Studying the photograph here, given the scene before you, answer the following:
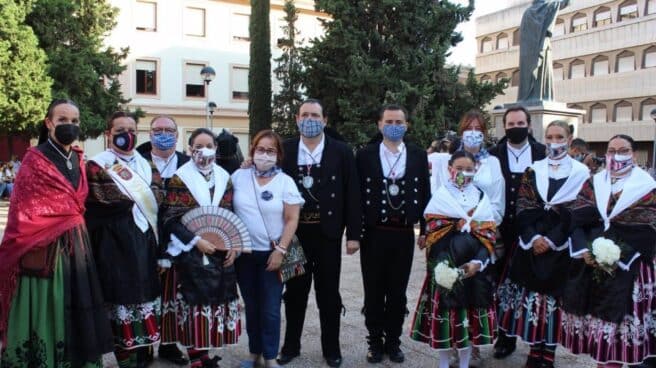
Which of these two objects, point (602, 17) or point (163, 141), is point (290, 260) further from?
point (602, 17)

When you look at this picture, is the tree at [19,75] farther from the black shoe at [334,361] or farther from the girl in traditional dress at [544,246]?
the girl in traditional dress at [544,246]

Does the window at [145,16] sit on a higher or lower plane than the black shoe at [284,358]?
higher

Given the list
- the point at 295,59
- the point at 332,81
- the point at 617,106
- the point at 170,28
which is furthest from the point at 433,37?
the point at 617,106

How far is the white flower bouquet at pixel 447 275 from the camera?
4.25m

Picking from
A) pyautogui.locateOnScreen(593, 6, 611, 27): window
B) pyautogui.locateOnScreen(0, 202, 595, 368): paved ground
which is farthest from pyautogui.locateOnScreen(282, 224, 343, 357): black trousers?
pyautogui.locateOnScreen(593, 6, 611, 27): window

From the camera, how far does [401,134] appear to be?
5.06 m

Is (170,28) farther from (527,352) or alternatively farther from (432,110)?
(527,352)

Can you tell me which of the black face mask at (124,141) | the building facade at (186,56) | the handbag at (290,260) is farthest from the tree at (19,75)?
the handbag at (290,260)

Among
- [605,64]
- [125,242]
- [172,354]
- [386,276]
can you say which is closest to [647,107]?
[605,64]

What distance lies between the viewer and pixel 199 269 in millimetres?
4363

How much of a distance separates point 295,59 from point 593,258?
1641cm

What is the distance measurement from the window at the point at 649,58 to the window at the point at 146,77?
100 ft

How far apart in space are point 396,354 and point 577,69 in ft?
137

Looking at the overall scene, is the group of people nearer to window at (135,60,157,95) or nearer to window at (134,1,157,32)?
window at (135,60,157,95)
